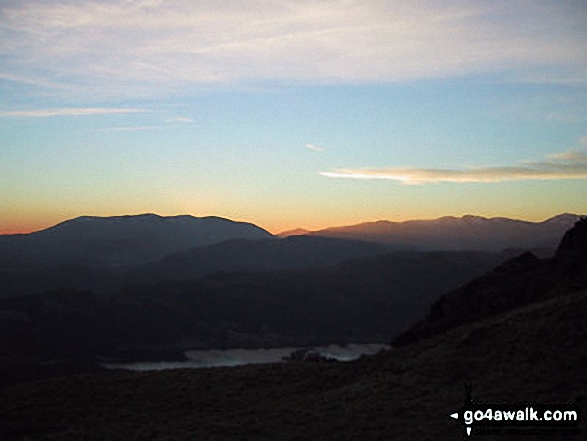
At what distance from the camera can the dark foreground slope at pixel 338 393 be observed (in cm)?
2483

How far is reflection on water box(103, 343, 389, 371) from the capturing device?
108625 millimetres

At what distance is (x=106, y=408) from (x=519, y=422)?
78.1ft

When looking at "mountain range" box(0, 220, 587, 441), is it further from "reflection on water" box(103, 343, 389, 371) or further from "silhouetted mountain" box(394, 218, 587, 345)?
"reflection on water" box(103, 343, 389, 371)

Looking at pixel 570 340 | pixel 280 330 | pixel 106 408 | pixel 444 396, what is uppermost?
pixel 570 340

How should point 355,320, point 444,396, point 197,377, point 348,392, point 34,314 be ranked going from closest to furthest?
point 444,396
point 348,392
point 197,377
point 34,314
point 355,320

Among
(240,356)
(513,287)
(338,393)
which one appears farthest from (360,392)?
(240,356)

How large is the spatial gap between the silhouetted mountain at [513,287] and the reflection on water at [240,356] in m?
59.4

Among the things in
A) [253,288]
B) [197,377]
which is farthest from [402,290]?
[197,377]

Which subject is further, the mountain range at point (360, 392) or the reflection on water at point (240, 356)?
the reflection on water at point (240, 356)

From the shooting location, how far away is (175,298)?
531 feet

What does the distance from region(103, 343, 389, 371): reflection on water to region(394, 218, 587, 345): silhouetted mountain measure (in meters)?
59.4

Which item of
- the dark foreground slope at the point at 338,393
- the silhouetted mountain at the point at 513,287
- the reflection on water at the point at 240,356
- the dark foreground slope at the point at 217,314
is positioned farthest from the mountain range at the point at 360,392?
the reflection on water at the point at 240,356

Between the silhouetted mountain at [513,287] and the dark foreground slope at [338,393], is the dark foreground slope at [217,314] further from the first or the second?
the silhouetted mountain at [513,287]

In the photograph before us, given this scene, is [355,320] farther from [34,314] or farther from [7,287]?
[7,287]
